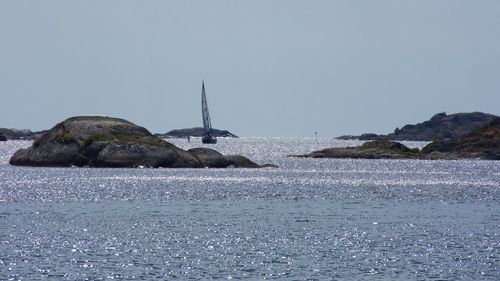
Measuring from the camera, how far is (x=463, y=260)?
5338cm

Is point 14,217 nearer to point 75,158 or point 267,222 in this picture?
point 267,222

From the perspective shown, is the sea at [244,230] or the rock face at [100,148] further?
the rock face at [100,148]

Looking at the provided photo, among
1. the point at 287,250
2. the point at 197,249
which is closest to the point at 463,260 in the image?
the point at 287,250

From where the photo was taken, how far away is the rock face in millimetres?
141500

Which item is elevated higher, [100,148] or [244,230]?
[100,148]

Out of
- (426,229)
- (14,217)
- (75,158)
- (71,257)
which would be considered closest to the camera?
(71,257)

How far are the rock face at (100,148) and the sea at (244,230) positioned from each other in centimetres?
1479

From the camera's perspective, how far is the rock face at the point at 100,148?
141500 millimetres

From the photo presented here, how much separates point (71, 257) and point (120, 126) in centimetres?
9917

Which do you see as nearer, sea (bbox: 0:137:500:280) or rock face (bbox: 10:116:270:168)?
sea (bbox: 0:137:500:280)

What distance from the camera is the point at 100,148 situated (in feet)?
466

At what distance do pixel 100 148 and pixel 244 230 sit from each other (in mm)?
77608

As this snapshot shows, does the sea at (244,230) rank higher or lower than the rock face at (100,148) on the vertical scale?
lower

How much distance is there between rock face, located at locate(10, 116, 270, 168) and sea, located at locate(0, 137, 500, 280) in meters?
14.8
